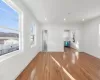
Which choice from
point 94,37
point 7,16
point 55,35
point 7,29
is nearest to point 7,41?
point 7,29

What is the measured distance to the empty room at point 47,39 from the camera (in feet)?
9.17

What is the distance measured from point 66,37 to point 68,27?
5205mm

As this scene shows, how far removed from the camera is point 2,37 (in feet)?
8.18

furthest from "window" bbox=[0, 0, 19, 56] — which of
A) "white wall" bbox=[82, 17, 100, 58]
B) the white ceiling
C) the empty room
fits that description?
"white wall" bbox=[82, 17, 100, 58]

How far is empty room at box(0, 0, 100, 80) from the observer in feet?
9.17

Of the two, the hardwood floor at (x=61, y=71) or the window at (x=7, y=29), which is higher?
the window at (x=7, y=29)

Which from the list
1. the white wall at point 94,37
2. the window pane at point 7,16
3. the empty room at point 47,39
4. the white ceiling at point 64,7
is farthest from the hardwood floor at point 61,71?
the white ceiling at point 64,7

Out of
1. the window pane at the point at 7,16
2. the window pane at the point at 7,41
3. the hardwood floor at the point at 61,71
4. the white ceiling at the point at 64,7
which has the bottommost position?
the hardwood floor at the point at 61,71

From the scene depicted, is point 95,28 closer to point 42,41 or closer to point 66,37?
point 42,41

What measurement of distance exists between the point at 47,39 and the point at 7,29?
641cm

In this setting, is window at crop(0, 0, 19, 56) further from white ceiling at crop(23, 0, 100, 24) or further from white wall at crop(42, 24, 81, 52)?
white wall at crop(42, 24, 81, 52)

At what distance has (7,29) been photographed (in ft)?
8.79

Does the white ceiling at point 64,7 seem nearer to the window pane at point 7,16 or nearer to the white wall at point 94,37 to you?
the window pane at point 7,16

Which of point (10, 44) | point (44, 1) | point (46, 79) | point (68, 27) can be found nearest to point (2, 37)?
point (10, 44)
